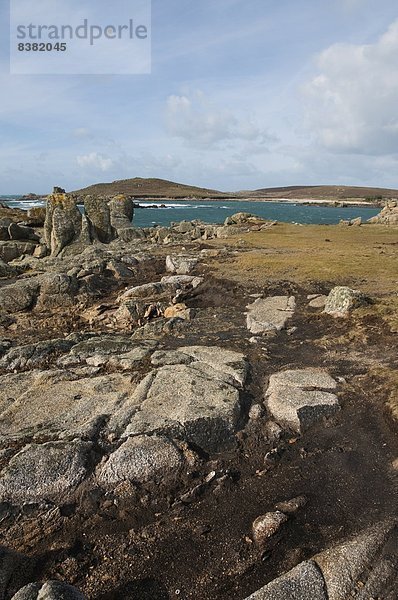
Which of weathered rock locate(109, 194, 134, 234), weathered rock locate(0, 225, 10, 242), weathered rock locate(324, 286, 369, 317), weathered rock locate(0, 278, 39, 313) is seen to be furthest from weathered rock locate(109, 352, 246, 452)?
weathered rock locate(0, 225, 10, 242)

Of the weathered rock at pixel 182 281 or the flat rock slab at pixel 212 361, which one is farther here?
the weathered rock at pixel 182 281

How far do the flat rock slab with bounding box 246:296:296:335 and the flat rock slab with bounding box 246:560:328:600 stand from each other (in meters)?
9.22

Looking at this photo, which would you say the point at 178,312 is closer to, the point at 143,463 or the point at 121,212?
the point at 143,463

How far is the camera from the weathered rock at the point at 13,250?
3297 centimetres

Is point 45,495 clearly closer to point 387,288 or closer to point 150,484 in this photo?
point 150,484

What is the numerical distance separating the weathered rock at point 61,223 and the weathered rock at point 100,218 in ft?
7.57

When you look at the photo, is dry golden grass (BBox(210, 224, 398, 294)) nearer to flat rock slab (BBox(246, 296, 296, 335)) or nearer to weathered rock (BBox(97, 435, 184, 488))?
flat rock slab (BBox(246, 296, 296, 335))

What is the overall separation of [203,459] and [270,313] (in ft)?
30.2

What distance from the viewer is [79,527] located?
6445 mm

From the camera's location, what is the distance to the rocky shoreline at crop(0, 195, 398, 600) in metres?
5.57

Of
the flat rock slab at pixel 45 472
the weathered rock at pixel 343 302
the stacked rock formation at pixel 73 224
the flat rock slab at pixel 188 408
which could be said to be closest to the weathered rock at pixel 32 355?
the flat rock slab at pixel 188 408

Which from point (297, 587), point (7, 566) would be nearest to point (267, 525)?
point (297, 587)

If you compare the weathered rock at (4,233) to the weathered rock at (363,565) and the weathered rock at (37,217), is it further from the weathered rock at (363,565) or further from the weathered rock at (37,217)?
the weathered rock at (363,565)

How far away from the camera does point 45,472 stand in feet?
23.7
